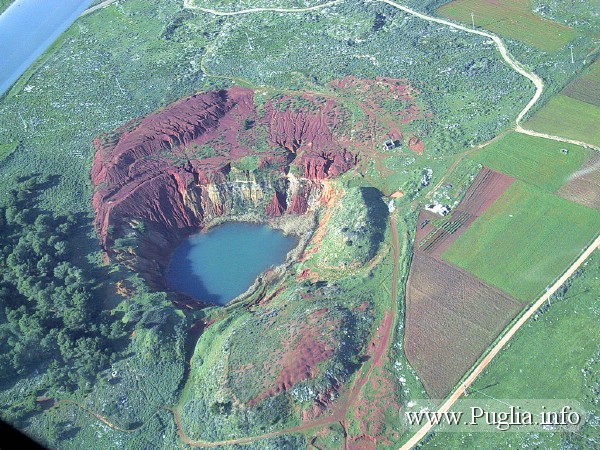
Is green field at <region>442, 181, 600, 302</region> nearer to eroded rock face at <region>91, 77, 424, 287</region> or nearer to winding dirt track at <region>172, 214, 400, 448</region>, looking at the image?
winding dirt track at <region>172, 214, 400, 448</region>

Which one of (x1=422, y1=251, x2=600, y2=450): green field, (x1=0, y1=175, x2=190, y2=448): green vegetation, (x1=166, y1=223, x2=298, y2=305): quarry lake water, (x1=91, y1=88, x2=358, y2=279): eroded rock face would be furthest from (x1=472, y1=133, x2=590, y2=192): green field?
(x1=0, y1=175, x2=190, y2=448): green vegetation

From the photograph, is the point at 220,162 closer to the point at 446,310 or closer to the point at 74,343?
the point at 74,343

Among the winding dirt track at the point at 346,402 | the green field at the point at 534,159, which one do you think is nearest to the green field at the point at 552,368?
the winding dirt track at the point at 346,402

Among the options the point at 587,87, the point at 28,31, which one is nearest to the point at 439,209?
the point at 587,87

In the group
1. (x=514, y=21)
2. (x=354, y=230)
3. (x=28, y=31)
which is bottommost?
(x=514, y=21)

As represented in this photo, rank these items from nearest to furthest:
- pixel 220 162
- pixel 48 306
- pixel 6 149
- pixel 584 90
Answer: pixel 48 306 → pixel 220 162 → pixel 584 90 → pixel 6 149

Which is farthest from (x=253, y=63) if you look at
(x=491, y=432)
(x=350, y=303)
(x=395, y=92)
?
(x=491, y=432)

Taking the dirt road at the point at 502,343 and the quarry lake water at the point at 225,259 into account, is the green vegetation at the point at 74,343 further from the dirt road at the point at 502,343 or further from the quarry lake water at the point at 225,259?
the dirt road at the point at 502,343
